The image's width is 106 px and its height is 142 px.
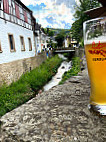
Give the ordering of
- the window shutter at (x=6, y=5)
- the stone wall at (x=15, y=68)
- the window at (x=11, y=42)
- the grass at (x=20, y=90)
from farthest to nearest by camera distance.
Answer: the window at (x=11, y=42) → the stone wall at (x=15, y=68) → the window shutter at (x=6, y=5) → the grass at (x=20, y=90)

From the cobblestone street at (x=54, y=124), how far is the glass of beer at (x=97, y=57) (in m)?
0.05

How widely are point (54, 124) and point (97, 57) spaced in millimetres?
243

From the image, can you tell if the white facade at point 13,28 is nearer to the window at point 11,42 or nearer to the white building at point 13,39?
the white building at point 13,39

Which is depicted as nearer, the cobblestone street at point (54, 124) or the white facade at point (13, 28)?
the cobblestone street at point (54, 124)

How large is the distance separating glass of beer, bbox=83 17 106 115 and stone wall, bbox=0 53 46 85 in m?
6.07

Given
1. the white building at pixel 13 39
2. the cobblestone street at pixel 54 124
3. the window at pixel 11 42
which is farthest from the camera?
the window at pixel 11 42

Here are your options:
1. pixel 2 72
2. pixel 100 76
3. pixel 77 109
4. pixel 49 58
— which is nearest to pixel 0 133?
pixel 77 109

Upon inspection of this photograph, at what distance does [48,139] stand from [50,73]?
389 inches

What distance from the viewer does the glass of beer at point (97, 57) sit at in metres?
0.40

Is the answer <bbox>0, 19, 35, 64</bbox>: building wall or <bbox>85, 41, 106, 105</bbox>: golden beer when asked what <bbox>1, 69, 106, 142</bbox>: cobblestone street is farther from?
<bbox>0, 19, 35, 64</bbox>: building wall

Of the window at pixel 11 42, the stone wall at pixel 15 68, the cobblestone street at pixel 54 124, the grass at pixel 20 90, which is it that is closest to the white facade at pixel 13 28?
the window at pixel 11 42

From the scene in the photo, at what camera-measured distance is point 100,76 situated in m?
0.45

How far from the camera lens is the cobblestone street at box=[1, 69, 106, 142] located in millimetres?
323

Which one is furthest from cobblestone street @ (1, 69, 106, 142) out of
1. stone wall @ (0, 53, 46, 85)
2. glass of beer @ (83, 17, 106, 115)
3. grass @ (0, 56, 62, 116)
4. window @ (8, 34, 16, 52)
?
window @ (8, 34, 16, 52)
